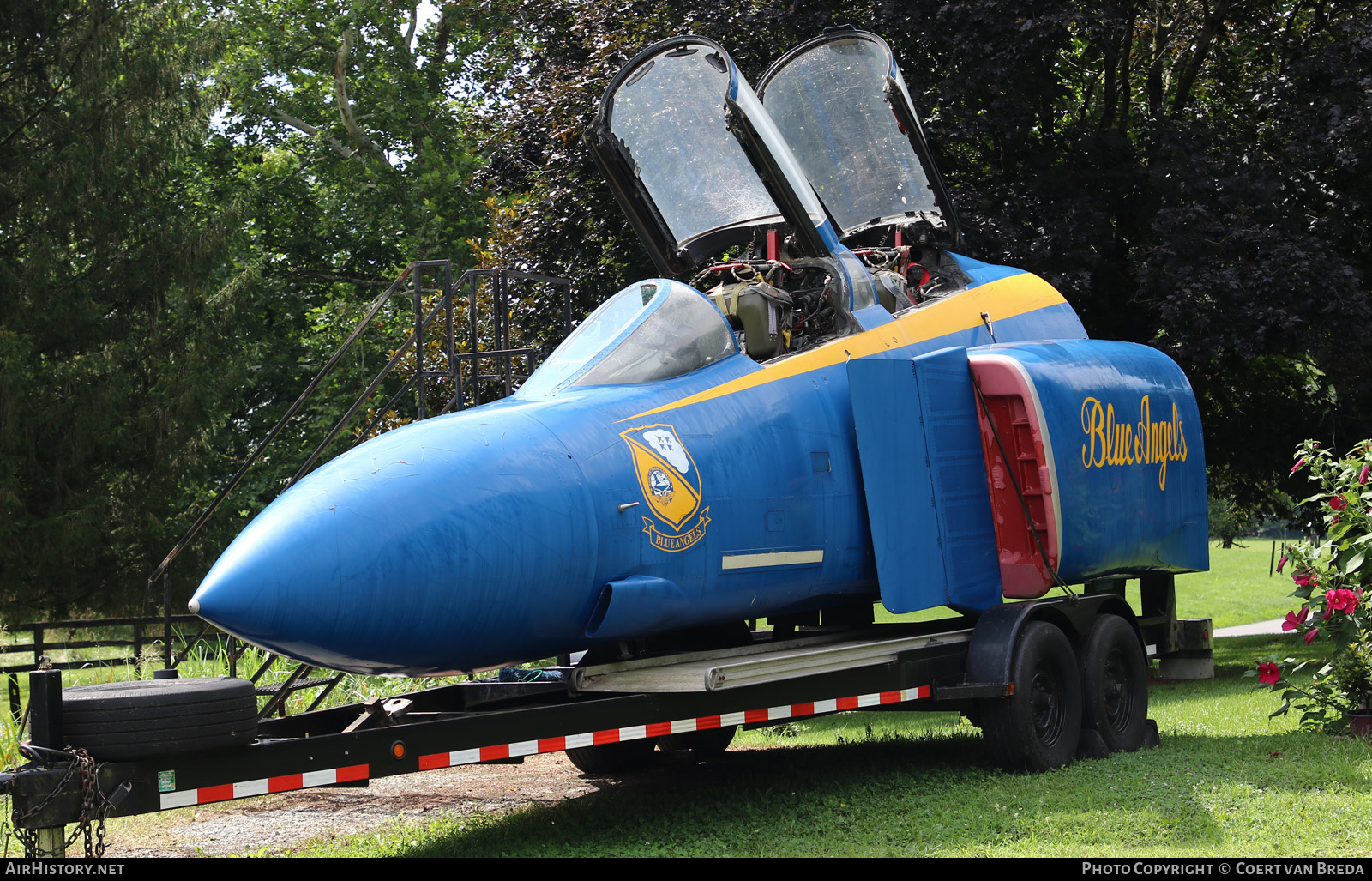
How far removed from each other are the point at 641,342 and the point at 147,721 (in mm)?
3236

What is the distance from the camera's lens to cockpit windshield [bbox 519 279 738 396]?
23.1 feet

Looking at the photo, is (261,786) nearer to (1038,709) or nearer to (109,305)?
(1038,709)

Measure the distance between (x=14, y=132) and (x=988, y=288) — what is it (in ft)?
49.5

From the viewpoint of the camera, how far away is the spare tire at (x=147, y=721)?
5051 mm

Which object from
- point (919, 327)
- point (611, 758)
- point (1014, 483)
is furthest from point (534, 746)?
point (919, 327)

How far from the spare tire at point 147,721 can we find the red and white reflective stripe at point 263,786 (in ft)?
0.61

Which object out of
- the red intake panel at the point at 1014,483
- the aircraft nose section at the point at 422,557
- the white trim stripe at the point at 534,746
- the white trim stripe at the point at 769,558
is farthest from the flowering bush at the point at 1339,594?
the aircraft nose section at the point at 422,557

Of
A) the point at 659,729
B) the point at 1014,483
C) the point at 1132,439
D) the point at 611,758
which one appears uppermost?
the point at 1132,439

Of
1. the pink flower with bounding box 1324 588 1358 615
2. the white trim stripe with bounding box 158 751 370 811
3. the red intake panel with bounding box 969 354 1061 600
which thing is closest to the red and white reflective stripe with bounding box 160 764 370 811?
the white trim stripe with bounding box 158 751 370 811

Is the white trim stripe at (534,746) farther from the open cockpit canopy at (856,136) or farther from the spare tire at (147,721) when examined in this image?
the open cockpit canopy at (856,136)

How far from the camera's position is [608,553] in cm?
627

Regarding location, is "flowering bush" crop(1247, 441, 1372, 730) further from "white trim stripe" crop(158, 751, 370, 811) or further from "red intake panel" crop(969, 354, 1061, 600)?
"white trim stripe" crop(158, 751, 370, 811)

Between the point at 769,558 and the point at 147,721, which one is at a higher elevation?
the point at 769,558

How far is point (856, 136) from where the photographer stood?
10406 mm
